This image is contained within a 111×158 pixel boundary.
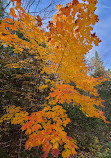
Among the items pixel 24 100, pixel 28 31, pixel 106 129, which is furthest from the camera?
pixel 106 129

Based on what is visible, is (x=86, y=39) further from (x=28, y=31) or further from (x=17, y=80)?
(x=17, y=80)

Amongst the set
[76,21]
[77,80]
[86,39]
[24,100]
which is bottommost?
[24,100]

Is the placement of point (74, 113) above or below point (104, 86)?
below

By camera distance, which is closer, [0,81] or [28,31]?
[28,31]

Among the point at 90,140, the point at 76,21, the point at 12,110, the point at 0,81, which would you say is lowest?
the point at 90,140

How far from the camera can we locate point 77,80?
286 cm

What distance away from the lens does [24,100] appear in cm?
389

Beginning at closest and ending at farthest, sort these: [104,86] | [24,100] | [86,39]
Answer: [86,39] < [24,100] < [104,86]

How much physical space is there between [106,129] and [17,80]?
9284 millimetres

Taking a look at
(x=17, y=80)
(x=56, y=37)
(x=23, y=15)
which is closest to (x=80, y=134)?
(x=17, y=80)

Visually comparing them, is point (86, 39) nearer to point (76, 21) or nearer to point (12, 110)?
point (76, 21)

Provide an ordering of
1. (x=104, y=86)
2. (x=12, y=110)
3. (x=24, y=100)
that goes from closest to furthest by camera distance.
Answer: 1. (x=12, y=110)
2. (x=24, y=100)
3. (x=104, y=86)

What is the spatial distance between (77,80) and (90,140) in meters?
5.40

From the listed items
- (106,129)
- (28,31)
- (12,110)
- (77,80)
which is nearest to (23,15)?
(28,31)
